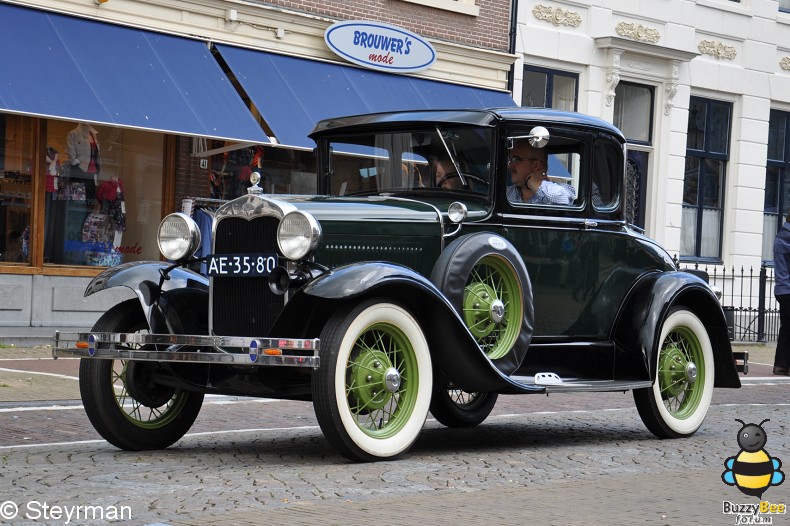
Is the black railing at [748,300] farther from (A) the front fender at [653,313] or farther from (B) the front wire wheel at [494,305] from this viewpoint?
(B) the front wire wheel at [494,305]

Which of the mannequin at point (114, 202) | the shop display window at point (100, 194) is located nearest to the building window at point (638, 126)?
the shop display window at point (100, 194)

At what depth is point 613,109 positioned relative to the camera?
71.6 ft

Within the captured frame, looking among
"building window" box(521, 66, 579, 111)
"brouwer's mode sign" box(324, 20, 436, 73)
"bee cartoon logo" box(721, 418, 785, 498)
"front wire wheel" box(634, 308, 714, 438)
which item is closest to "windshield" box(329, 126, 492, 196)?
"front wire wheel" box(634, 308, 714, 438)

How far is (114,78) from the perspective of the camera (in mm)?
14758

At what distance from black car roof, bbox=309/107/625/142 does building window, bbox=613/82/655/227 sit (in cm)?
1397

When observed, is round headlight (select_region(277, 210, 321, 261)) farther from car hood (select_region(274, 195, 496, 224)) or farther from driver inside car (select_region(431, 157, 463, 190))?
driver inside car (select_region(431, 157, 463, 190))

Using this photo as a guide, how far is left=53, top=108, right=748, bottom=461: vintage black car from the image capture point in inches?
265

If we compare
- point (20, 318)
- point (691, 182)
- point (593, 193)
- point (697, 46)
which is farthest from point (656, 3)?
point (593, 193)

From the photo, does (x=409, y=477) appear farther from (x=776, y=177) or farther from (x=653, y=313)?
(x=776, y=177)

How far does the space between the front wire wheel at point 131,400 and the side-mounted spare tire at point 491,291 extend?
1.64 metres

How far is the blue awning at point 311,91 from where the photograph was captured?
16.4 metres

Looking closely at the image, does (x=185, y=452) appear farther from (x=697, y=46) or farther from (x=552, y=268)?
(x=697, y=46)

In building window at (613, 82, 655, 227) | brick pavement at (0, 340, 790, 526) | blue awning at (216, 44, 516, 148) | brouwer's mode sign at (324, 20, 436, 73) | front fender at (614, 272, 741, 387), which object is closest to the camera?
brick pavement at (0, 340, 790, 526)

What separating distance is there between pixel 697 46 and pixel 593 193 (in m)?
15.5
